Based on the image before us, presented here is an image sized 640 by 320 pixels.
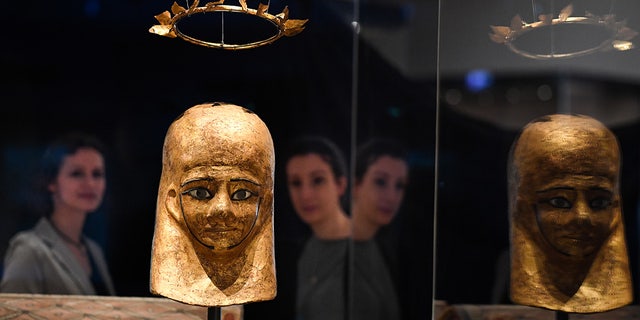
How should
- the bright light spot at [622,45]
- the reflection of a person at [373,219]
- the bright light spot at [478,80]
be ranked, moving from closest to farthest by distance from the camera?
the bright light spot at [622,45] → the bright light spot at [478,80] → the reflection of a person at [373,219]

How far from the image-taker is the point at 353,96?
4527mm

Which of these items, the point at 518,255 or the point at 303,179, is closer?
the point at 518,255

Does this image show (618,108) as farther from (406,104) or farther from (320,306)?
(320,306)

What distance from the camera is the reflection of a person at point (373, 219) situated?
4.53m

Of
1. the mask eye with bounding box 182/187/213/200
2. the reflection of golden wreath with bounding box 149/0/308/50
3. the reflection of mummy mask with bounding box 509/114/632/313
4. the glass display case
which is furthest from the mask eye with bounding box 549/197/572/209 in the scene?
the mask eye with bounding box 182/187/213/200

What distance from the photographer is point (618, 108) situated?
11.1 feet

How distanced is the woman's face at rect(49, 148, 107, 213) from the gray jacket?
169 mm

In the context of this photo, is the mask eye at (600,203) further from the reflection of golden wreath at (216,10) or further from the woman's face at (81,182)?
the woman's face at (81,182)

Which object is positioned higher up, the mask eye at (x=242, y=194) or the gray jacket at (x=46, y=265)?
the mask eye at (x=242, y=194)

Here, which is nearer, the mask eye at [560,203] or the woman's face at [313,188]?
the mask eye at [560,203]

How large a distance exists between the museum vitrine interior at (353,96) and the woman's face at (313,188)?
0.27 ft

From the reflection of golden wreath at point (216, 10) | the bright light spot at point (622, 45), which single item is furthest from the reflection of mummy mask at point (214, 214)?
the bright light spot at point (622, 45)

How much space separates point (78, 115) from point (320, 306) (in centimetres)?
182

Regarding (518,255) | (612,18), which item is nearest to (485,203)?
(518,255)
